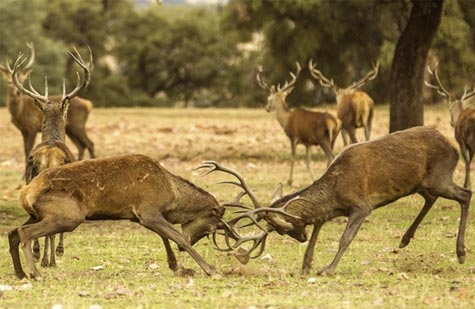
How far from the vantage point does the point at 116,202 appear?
9789 millimetres

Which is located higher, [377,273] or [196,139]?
[377,273]

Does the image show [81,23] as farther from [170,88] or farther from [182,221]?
[182,221]

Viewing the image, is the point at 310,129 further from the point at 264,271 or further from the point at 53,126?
the point at 264,271

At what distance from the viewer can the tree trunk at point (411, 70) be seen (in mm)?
20125

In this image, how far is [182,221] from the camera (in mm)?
10219

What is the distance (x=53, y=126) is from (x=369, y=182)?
3.25m

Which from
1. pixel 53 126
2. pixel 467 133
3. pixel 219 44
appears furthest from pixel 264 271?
pixel 219 44

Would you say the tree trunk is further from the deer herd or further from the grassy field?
the deer herd

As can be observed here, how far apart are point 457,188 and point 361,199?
3.72 ft

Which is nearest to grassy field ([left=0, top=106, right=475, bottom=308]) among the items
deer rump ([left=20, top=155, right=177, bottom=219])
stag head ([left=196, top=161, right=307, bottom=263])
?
stag head ([left=196, top=161, right=307, bottom=263])

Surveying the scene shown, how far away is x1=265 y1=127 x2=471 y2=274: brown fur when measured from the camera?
33.6ft

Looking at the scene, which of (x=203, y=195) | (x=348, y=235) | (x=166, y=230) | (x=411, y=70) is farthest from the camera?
(x=411, y=70)

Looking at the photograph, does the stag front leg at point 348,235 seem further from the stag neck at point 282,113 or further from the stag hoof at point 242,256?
the stag neck at point 282,113

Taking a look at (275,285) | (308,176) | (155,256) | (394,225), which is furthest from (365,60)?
(275,285)
